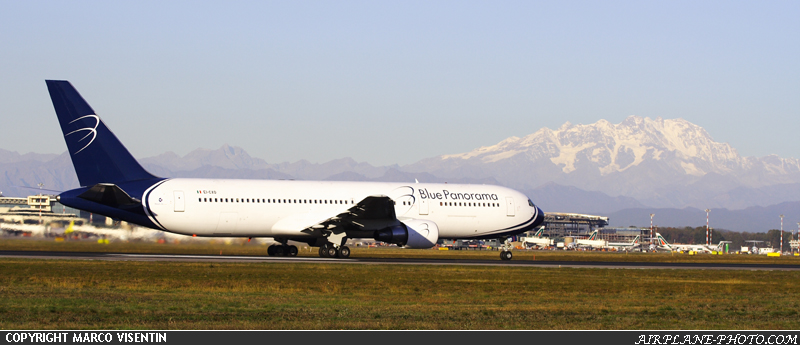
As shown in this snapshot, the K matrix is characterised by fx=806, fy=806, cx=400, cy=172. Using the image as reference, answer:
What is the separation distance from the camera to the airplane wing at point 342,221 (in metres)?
34.3

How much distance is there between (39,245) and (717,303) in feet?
99.2

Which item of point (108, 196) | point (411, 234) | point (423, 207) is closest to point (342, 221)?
point (411, 234)

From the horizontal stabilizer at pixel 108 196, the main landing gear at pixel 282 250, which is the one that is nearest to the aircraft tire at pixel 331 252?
the main landing gear at pixel 282 250

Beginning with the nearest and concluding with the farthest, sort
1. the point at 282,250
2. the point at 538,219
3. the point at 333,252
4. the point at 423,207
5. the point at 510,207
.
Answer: the point at 333,252, the point at 282,250, the point at 423,207, the point at 510,207, the point at 538,219

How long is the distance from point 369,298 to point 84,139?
66.3 feet

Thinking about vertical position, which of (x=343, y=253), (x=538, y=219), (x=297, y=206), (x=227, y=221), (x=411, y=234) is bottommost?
(x=343, y=253)

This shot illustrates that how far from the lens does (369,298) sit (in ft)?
56.6

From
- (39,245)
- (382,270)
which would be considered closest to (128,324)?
(382,270)

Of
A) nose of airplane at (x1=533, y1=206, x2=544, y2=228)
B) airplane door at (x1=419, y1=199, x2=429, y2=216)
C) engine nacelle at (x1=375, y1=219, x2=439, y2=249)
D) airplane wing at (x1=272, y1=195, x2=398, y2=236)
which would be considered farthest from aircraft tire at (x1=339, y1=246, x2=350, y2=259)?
nose of airplane at (x1=533, y1=206, x2=544, y2=228)

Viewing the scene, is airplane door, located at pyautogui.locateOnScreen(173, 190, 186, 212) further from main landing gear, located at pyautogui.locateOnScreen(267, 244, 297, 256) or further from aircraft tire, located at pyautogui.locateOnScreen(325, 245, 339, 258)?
aircraft tire, located at pyautogui.locateOnScreen(325, 245, 339, 258)

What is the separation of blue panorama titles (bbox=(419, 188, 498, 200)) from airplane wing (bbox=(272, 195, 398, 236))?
→ 10.2ft

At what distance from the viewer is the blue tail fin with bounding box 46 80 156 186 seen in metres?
32.7

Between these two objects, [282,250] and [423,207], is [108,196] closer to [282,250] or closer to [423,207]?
[282,250]

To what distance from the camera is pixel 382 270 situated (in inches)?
1051
